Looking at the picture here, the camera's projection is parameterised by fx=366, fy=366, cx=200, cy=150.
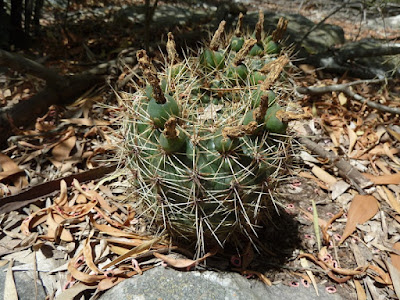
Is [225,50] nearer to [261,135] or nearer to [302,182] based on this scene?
[261,135]

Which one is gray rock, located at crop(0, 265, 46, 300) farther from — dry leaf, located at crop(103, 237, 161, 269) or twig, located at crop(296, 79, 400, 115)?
twig, located at crop(296, 79, 400, 115)

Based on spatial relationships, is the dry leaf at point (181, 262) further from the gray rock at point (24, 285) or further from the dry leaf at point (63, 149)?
the dry leaf at point (63, 149)

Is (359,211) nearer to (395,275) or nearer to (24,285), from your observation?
(395,275)

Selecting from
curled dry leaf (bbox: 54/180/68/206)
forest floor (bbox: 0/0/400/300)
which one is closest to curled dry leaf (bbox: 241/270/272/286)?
forest floor (bbox: 0/0/400/300)

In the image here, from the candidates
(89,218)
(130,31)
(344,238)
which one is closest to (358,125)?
(344,238)

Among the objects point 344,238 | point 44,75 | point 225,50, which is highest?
point 225,50
